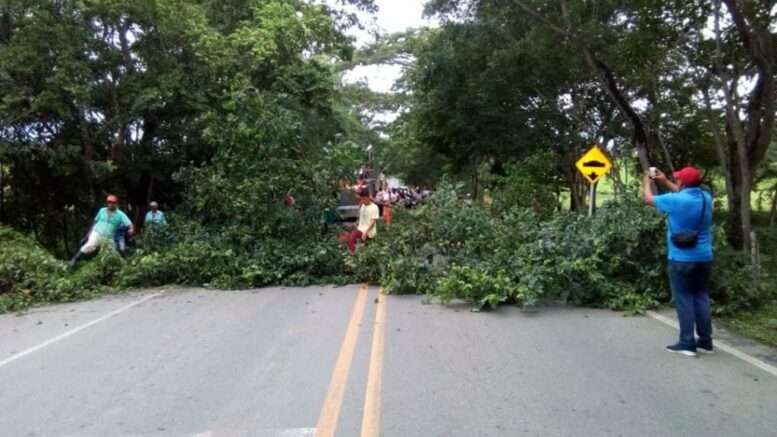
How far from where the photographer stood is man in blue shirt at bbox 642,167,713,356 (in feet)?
21.8

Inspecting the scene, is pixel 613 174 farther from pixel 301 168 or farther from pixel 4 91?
pixel 4 91

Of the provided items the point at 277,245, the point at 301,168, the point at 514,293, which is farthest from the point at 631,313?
the point at 301,168

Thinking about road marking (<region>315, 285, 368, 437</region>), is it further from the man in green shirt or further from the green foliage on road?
the man in green shirt

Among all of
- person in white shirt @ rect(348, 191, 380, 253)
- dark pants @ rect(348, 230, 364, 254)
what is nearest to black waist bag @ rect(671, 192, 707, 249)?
person in white shirt @ rect(348, 191, 380, 253)

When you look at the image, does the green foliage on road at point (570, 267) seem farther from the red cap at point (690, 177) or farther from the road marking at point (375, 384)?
the red cap at point (690, 177)

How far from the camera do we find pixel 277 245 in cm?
1262

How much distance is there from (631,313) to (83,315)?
7.58 metres

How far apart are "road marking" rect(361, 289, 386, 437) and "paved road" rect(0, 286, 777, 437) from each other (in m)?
0.02

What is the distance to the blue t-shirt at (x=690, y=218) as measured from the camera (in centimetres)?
665

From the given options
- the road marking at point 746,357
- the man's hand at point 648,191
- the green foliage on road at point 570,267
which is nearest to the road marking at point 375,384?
the green foliage on road at point 570,267

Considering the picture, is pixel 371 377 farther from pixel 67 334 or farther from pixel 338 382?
pixel 67 334

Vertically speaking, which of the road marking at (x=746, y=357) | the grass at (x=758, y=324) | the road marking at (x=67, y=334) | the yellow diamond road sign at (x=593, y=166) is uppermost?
the yellow diamond road sign at (x=593, y=166)

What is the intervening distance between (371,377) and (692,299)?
10.8ft

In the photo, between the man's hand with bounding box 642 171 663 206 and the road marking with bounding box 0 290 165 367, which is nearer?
the man's hand with bounding box 642 171 663 206
